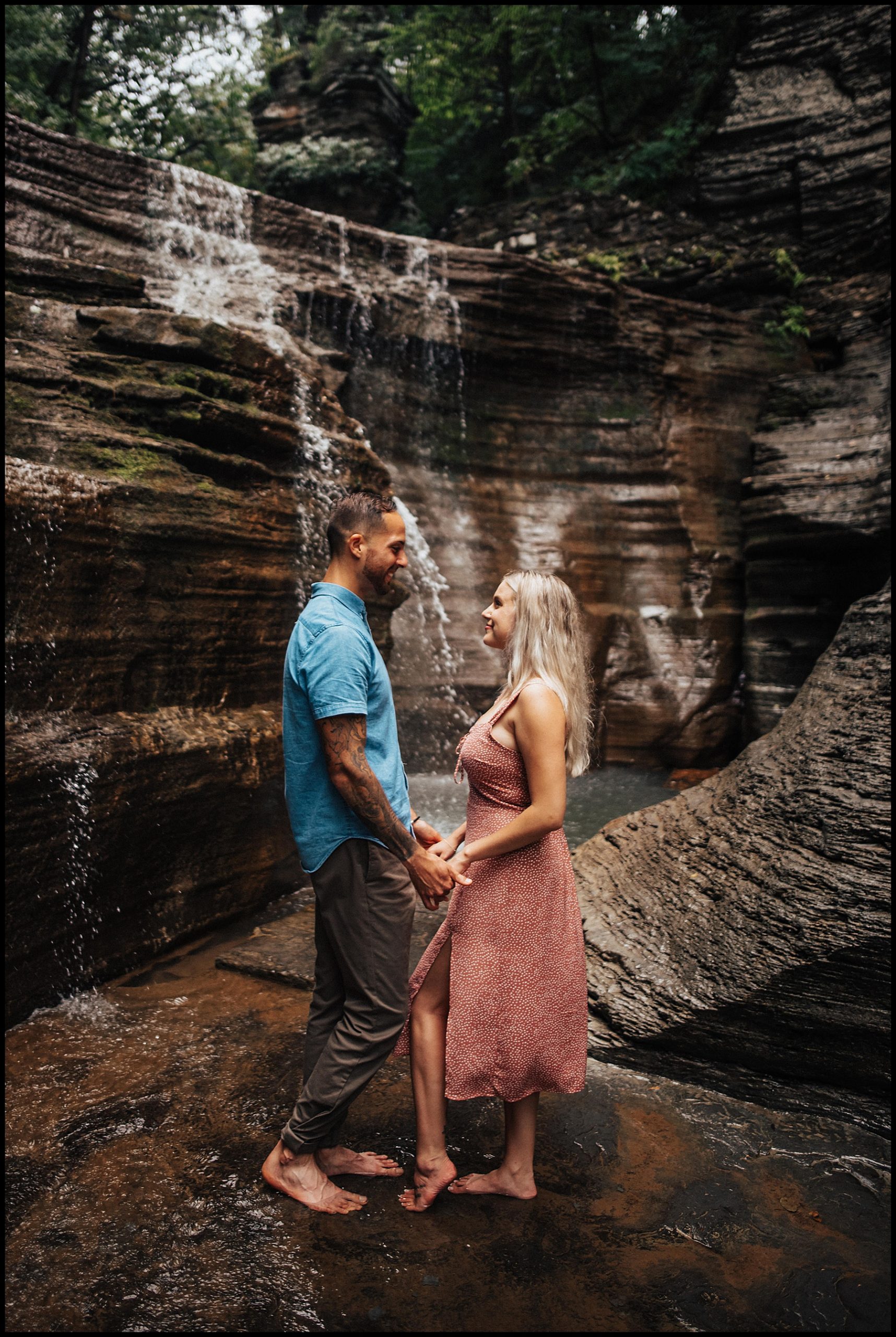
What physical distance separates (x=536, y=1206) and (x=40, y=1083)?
1.85 metres

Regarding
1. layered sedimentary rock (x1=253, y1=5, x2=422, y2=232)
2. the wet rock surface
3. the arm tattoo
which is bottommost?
the wet rock surface

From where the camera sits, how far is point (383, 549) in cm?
258

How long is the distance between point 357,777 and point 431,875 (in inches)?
13.0

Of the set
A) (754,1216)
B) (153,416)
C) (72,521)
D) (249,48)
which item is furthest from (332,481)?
(249,48)

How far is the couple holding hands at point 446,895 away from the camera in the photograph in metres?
2.34

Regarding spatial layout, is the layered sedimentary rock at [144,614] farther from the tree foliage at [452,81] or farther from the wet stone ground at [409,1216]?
the tree foliage at [452,81]

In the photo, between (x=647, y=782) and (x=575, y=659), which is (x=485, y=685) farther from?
(x=575, y=659)

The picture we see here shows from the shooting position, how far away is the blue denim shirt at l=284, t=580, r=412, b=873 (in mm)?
2336

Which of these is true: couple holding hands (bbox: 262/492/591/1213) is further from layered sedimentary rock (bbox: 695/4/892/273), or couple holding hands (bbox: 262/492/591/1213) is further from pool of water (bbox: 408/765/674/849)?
layered sedimentary rock (bbox: 695/4/892/273)

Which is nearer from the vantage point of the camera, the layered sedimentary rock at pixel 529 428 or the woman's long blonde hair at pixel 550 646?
the woman's long blonde hair at pixel 550 646

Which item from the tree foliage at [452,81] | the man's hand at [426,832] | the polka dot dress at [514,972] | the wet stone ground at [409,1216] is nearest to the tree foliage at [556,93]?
the tree foliage at [452,81]

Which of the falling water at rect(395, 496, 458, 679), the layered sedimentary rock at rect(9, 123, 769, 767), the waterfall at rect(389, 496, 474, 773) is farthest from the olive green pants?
the falling water at rect(395, 496, 458, 679)

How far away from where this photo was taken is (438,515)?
9.84m

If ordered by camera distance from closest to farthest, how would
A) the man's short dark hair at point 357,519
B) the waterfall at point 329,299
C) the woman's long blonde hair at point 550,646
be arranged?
the woman's long blonde hair at point 550,646, the man's short dark hair at point 357,519, the waterfall at point 329,299
